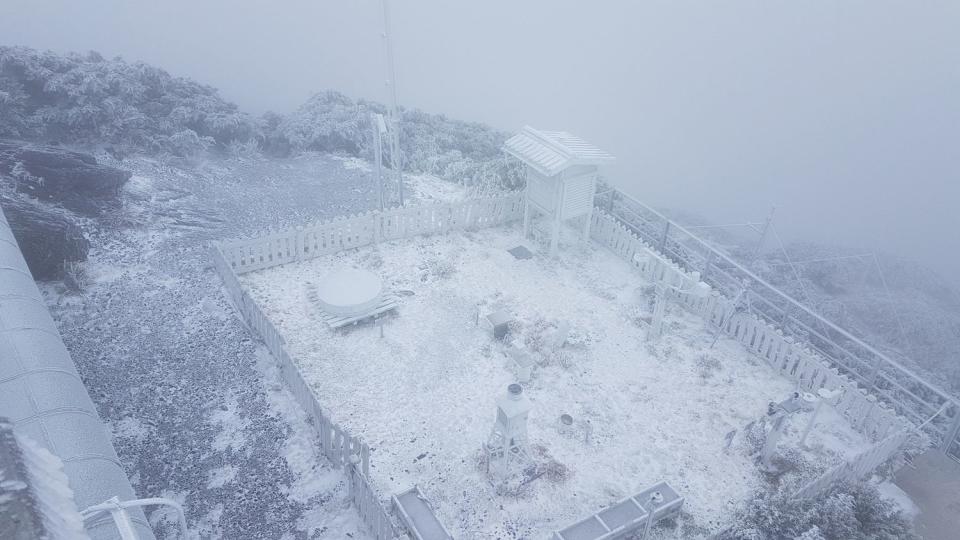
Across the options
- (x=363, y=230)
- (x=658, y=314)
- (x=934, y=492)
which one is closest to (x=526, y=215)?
(x=363, y=230)

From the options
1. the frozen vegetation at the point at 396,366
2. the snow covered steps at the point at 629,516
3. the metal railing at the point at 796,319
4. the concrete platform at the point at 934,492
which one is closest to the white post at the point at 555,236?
the frozen vegetation at the point at 396,366

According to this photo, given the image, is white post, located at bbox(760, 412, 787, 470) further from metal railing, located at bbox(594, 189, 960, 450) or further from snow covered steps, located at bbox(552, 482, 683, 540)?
metal railing, located at bbox(594, 189, 960, 450)

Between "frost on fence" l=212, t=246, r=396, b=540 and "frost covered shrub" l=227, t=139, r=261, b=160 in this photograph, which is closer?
"frost on fence" l=212, t=246, r=396, b=540

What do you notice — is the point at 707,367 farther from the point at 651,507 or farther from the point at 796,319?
the point at 651,507

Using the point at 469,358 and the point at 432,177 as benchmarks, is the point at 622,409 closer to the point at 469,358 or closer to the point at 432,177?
the point at 469,358

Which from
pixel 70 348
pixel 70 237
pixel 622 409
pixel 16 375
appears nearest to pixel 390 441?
pixel 622 409

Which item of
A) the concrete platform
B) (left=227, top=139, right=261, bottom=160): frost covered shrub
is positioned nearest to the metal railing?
the concrete platform
